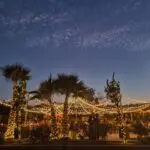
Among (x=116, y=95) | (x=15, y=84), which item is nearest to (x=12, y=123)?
(x=15, y=84)

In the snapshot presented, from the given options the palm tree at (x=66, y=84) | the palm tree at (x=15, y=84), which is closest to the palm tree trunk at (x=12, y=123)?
the palm tree at (x=15, y=84)

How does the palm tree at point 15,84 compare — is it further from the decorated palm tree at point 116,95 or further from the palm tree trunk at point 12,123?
the decorated palm tree at point 116,95

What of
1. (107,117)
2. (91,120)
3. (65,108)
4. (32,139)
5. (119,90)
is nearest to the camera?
(32,139)

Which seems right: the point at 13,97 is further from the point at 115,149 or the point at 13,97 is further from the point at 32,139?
the point at 115,149

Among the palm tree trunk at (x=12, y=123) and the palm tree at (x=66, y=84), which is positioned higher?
the palm tree at (x=66, y=84)

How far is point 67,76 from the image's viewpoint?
35438 mm

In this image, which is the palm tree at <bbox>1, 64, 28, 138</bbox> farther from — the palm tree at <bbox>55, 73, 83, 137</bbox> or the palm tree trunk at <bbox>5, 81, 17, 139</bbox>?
the palm tree at <bbox>55, 73, 83, 137</bbox>

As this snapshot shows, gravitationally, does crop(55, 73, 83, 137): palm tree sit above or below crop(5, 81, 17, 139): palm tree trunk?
above

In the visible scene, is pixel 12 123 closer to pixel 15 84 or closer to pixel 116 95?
pixel 15 84

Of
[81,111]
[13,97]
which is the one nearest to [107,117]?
[81,111]

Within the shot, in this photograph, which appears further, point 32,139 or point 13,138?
point 13,138

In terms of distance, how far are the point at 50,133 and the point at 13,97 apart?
5854 mm

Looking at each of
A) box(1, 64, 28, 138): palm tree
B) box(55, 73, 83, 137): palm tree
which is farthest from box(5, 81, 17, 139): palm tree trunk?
box(55, 73, 83, 137): palm tree

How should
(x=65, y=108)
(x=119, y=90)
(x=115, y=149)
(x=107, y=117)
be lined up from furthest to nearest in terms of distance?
(x=107, y=117) → (x=65, y=108) → (x=119, y=90) → (x=115, y=149)
